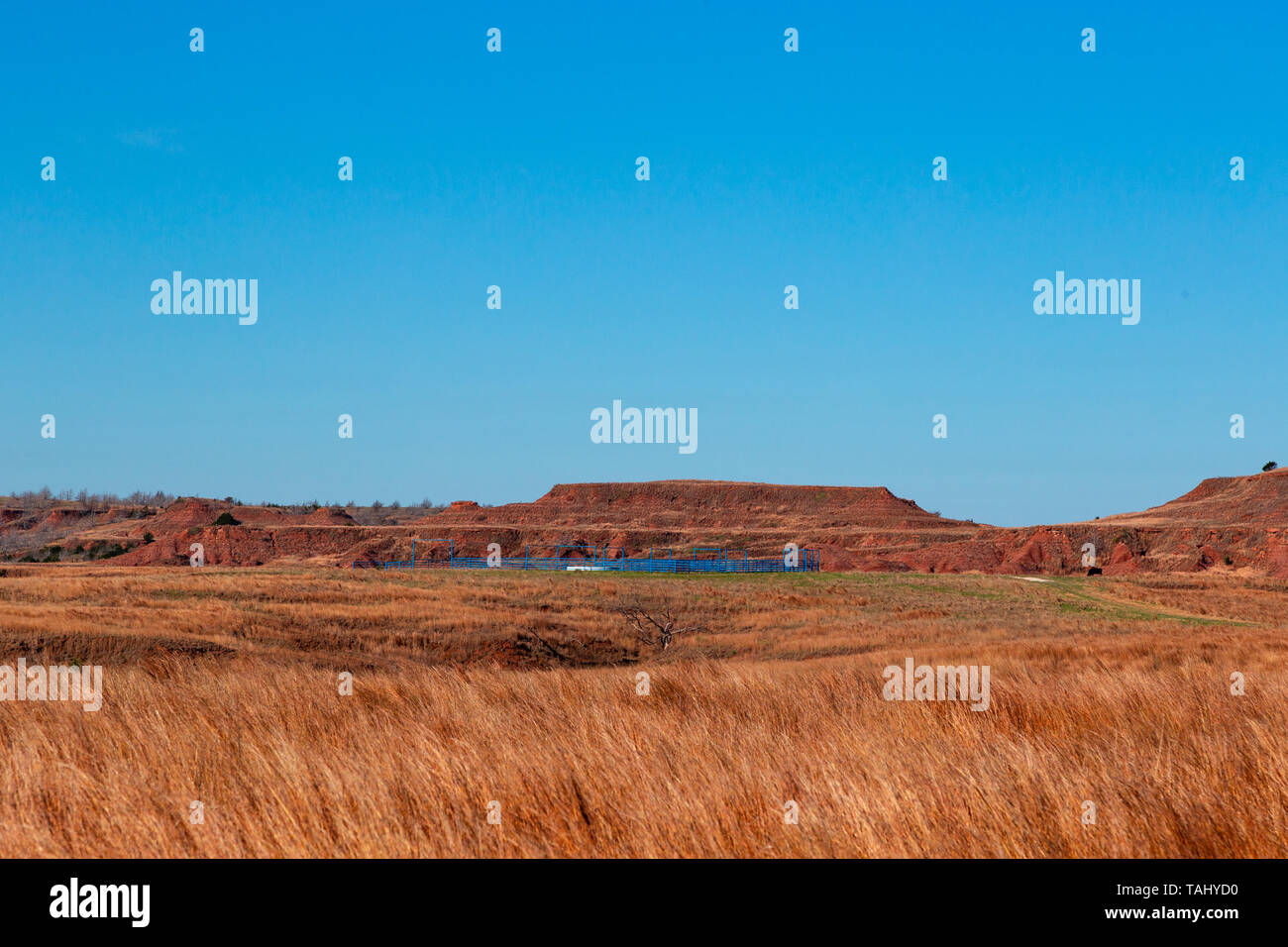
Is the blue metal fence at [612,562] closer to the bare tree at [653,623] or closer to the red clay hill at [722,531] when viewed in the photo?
the red clay hill at [722,531]

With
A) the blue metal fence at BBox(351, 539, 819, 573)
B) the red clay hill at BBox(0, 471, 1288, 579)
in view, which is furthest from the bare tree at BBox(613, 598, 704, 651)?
the red clay hill at BBox(0, 471, 1288, 579)

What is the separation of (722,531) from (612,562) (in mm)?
40214

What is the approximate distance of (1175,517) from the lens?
112 m

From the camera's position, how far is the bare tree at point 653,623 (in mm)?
31219

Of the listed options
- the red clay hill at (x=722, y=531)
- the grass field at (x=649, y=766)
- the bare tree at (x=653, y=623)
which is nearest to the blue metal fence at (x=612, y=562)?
the red clay hill at (x=722, y=531)

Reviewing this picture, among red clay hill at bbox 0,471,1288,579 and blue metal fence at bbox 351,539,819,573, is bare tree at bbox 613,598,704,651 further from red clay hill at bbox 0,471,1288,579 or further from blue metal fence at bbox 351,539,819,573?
red clay hill at bbox 0,471,1288,579

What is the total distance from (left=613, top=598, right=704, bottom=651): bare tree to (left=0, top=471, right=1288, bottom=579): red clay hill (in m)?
45.7

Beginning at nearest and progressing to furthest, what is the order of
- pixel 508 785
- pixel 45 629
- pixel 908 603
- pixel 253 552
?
pixel 508 785 < pixel 45 629 < pixel 908 603 < pixel 253 552

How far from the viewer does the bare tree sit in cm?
3122

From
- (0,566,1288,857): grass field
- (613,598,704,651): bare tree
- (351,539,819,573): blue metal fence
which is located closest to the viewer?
(0,566,1288,857): grass field

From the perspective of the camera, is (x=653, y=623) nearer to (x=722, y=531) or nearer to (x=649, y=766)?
(x=649, y=766)
